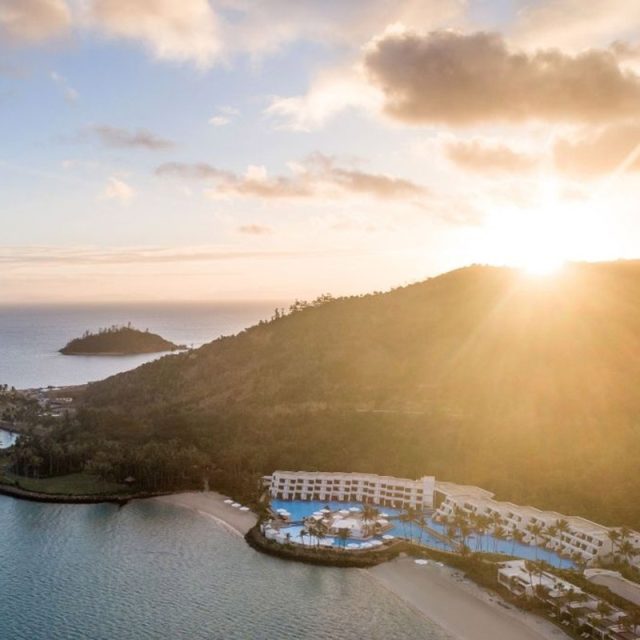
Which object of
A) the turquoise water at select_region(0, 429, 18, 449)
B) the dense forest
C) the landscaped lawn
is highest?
the dense forest

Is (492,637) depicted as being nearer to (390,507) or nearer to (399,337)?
(390,507)

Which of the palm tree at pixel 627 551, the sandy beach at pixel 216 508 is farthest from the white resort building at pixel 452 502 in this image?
the sandy beach at pixel 216 508

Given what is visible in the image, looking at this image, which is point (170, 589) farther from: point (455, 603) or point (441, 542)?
point (441, 542)

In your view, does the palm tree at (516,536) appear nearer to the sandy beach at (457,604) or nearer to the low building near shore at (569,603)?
the low building near shore at (569,603)

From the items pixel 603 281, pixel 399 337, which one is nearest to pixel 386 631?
pixel 399 337

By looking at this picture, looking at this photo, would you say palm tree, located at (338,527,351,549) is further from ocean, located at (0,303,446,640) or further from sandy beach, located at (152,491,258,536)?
sandy beach, located at (152,491,258,536)

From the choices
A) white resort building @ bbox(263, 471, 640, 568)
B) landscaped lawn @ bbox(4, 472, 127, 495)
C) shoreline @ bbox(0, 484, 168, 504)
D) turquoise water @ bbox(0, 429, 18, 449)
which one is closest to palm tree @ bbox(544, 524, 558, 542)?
white resort building @ bbox(263, 471, 640, 568)
